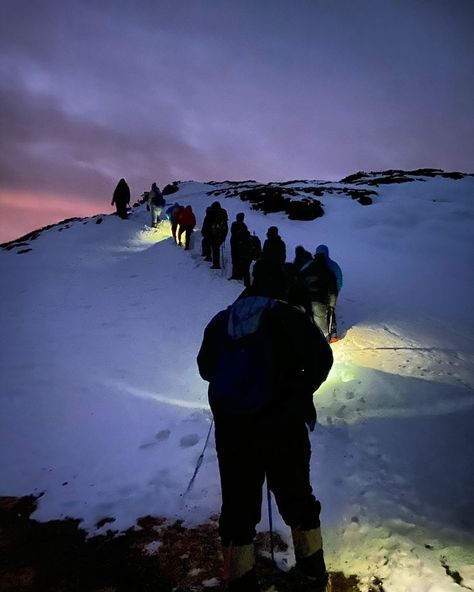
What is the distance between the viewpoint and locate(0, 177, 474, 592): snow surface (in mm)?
3393

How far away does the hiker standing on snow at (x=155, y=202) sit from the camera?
18312 millimetres

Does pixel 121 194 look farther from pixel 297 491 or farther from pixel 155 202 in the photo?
pixel 297 491

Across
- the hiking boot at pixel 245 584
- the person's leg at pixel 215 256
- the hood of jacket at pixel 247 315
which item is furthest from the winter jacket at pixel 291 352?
the person's leg at pixel 215 256

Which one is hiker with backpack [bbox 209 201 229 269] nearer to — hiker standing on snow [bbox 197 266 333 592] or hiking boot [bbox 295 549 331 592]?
hiker standing on snow [bbox 197 266 333 592]

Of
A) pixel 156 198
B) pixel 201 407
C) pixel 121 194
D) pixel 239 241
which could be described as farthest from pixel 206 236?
pixel 121 194

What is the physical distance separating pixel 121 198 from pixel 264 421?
20.3 meters

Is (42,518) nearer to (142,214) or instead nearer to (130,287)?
(130,287)

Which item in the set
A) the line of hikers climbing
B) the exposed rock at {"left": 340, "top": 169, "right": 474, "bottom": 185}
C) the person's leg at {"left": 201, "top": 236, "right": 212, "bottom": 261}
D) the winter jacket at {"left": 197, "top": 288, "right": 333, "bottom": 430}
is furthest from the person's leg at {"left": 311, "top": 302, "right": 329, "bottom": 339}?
the exposed rock at {"left": 340, "top": 169, "right": 474, "bottom": 185}

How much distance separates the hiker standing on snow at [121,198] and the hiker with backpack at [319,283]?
50.6 ft

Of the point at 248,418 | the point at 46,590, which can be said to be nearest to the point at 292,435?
the point at 248,418

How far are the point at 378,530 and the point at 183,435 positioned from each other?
2.64 metres

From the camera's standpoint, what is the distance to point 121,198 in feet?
67.8

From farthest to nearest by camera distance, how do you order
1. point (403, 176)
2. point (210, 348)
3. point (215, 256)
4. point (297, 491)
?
point (403, 176), point (215, 256), point (210, 348), point (297, 491)

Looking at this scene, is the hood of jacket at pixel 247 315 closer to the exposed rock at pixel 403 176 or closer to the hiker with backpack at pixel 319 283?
the hiker with backpack at pixel 319 283
